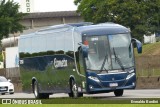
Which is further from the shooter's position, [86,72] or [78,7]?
[78,7]

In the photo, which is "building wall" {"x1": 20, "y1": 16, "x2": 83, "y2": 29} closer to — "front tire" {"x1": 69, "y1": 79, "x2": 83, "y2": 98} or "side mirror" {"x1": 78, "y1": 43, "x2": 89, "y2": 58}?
"front tire" {"x1": 69, "y1": 79, "x2": 83, "y2": 98}

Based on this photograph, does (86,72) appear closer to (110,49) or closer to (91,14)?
(110,49)

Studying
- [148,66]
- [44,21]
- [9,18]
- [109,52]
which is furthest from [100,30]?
[44,21]

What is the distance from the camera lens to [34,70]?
132 ft

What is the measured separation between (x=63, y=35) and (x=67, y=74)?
1.80 m

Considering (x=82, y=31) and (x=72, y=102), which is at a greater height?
(x=82, y=31)

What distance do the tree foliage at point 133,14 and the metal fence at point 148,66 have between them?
41.1 m

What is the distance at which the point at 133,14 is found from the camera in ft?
331

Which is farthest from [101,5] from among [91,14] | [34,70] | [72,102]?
[72,102]

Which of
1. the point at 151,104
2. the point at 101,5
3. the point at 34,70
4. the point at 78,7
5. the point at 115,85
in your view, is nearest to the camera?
the point at 151,104

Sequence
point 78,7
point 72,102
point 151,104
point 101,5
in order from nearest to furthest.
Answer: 1. point 151,104
2. point 72,102
3. point 101,5
4. point 78,7

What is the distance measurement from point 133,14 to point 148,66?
46018 mm

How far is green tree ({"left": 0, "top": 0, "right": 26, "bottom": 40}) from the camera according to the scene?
107 meters

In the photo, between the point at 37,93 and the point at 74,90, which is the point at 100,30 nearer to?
the point at 74,90
